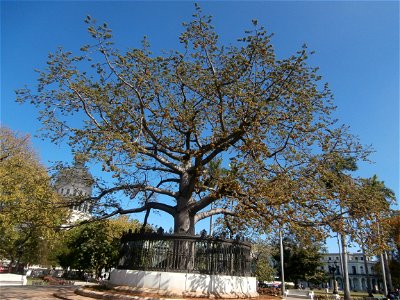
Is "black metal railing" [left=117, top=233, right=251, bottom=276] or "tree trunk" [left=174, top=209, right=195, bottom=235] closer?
"black metal railing" [left=117, top=233, right=251, bottom=276]

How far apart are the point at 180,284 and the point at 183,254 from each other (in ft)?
3.78

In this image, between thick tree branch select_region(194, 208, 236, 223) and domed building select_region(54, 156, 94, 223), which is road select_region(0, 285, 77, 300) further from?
thick tree branch select_region(194, 208, 236, 223)

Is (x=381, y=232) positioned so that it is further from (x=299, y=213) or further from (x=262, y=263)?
(x=262, y=263)

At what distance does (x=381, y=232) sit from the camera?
14.3m

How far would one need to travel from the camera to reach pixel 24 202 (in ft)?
56.8

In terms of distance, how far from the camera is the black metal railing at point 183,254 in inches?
504

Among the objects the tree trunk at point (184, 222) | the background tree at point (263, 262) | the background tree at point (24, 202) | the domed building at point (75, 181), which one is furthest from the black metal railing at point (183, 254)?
the background tree at point (263, 262)

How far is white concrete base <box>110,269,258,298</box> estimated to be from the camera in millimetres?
12078

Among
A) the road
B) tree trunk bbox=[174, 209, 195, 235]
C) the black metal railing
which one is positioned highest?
tree trunk bbox=[174, 209, 195, 235]

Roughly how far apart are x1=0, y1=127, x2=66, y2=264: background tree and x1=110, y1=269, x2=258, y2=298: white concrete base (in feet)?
17.7

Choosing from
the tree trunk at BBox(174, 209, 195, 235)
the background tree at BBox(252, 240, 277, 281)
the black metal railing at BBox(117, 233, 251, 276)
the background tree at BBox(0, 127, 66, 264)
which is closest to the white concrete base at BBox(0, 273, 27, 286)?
the background tree at BBox(0, 127, 66, 264)

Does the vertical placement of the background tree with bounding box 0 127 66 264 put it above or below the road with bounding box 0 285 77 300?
above

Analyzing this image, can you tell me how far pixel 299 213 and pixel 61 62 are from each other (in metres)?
12.5

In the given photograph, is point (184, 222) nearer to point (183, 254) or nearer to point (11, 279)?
point (183, 254)
